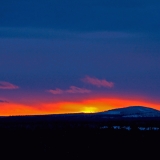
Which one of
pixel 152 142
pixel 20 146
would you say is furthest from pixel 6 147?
pixel 152 142

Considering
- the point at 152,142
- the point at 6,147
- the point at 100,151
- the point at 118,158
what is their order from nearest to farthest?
the point at 118,158
the point at 100,151
the point at 6,147
the point at 152,142

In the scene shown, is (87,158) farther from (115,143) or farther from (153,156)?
(115,143)

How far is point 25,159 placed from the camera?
33031mm

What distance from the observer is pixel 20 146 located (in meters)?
42.3

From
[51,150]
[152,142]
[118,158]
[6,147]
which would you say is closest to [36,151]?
[51,150]

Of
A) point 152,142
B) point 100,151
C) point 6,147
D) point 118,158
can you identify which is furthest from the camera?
point 152,142

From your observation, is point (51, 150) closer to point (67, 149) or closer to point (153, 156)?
point (67, 149)

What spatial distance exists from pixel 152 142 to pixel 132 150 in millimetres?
6889

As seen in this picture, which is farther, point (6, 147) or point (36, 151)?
point (6, 147)

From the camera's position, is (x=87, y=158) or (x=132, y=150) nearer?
(x=87, y=158)

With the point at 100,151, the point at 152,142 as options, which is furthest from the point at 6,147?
the point at 152,142

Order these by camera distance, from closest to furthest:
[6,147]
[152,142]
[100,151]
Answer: [100,151] → [6,147] → [152,142]

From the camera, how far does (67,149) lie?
39.2m

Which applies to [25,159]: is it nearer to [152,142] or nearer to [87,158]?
[87,158]
